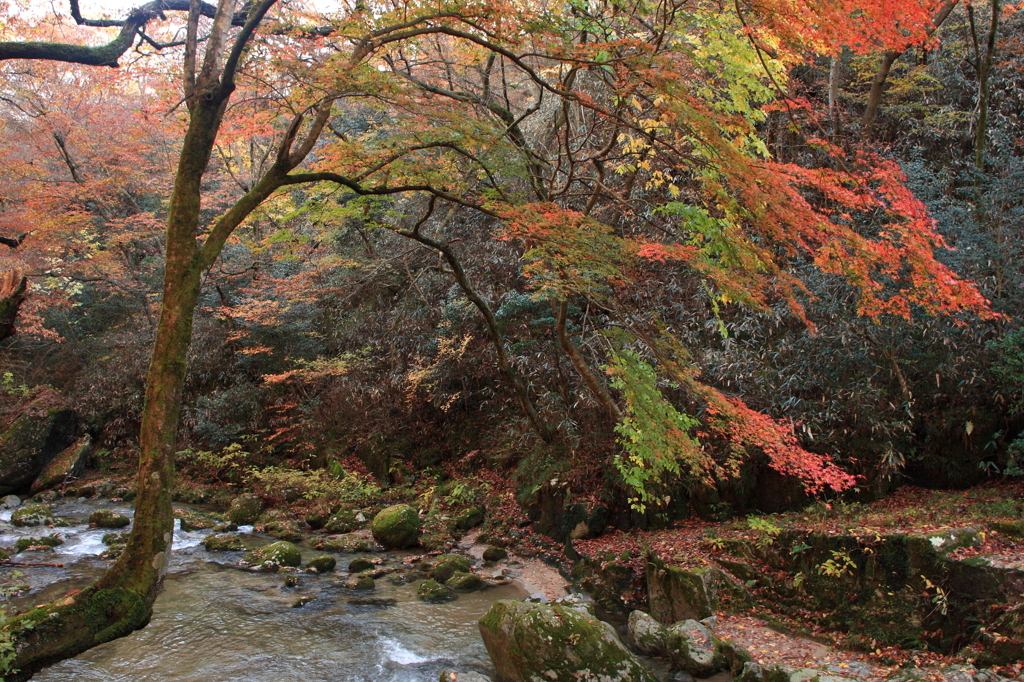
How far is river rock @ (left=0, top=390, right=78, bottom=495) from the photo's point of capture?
1210 centimetres

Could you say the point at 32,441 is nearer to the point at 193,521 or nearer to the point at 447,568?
the point at 193,521

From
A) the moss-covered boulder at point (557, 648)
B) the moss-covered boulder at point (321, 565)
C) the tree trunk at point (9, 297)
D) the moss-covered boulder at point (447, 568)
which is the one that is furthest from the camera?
the moss-covered boulder at point (321, 565)

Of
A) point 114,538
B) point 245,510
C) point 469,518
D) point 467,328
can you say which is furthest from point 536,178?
point 114,538

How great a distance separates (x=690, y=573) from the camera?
6.14 metres

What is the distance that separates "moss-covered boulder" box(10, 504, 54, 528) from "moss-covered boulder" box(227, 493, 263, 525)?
2.77m

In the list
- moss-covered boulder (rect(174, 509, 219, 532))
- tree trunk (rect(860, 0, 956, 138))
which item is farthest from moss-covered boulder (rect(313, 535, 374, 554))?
tree trunk (rect(860, 0, 956, 138))

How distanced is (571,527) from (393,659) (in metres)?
3.53

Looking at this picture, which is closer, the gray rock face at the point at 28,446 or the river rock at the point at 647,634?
the river rock at the point at 647,634

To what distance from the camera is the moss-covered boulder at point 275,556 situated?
808 cm

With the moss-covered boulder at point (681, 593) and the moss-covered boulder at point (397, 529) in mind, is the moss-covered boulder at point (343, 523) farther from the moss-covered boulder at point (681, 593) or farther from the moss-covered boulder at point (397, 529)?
the moss-covered boulder at point (681, 593)

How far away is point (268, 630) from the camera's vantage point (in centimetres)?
619

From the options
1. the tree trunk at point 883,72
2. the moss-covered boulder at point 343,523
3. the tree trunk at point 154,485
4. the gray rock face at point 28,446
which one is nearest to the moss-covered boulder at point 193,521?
the moss-covered boulder at point 343,523

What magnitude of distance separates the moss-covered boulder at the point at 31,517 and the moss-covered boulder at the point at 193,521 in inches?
78.1

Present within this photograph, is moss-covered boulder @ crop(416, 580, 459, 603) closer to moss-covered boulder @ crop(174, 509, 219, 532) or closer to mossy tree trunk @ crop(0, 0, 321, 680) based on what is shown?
mossy tree trunk @ crop(0, 0, 321, 680)
